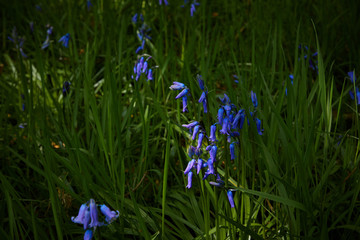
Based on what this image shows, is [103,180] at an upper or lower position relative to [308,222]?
upper

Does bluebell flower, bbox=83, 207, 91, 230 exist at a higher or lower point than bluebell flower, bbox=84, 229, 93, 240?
higher

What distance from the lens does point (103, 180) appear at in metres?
2.04

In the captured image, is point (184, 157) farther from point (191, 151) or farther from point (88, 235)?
point (88, 235)

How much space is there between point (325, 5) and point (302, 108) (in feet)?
7.25

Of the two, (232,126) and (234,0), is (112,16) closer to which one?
(234,0)

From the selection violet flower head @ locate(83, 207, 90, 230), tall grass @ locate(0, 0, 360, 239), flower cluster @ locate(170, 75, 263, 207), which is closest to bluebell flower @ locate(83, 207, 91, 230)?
violet flower head @ locate(83, 207, 90, 230)

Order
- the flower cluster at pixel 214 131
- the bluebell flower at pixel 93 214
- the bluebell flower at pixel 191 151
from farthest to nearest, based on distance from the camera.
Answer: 1. the bluebell flower at pixel 191 151
2. the flower cluster at pixel 214 131
3. the bluebell flower at pixel 93 214

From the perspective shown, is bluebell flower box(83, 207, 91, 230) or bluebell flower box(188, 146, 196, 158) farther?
bluebell flower box(188, 146, 196, 158)

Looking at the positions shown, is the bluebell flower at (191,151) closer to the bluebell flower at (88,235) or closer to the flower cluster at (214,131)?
the flower cluster at (214,131)

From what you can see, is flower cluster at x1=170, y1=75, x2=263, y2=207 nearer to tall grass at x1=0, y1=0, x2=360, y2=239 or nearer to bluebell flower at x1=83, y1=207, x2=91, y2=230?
tall grass at x1=0, y1=0, x2=360, y2=239

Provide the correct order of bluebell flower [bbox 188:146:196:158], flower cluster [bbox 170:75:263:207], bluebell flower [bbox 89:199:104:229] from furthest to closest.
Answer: bluebell flower [bbox 188:146:196:158] < flower cluster [bbox 170:75:263:207] < bluebell flower [bbox 89:199:104:229]

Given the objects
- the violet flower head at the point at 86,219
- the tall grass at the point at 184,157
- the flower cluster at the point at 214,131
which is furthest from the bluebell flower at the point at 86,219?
the flower cluster at the point at 214,131

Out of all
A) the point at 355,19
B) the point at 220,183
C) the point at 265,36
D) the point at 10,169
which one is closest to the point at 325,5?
the point at 355,19

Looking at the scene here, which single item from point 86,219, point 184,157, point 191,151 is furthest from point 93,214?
point 184,157
